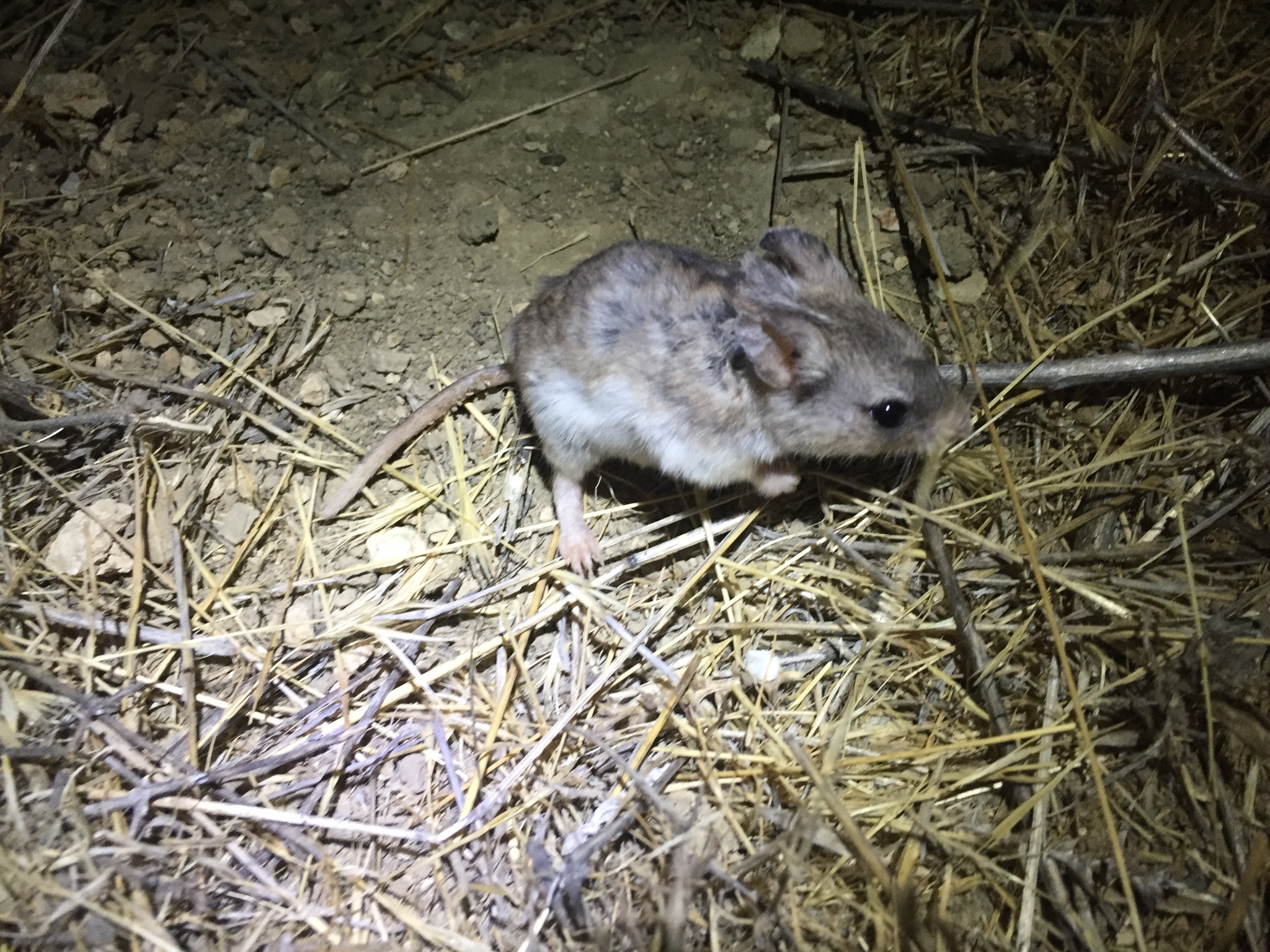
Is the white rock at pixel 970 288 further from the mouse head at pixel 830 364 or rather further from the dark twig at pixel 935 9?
the dark twig at pixel 935 9

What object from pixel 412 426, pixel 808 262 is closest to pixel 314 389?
pixel 412 426

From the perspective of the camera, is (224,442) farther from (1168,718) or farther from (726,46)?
(1168,718)

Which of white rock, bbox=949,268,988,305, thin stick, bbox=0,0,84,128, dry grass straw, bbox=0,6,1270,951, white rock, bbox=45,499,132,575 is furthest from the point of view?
white rock, bbox=949,268,988,305

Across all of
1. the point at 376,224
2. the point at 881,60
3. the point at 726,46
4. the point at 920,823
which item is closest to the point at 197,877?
the point at 920,823

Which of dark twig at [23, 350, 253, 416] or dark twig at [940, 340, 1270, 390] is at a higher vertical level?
dark twig at [23, 350, 253, 416]

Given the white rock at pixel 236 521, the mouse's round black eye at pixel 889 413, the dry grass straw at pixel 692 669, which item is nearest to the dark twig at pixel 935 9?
→ the dry grass straw at pixel 692 669

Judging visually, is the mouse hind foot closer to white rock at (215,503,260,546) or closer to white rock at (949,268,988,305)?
white rock at (215,503,260,546)

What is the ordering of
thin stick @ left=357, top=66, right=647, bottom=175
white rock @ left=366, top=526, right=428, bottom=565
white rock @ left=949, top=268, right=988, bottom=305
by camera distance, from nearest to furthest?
white rock @ left=366, top=526, right=428, bottom=565, white rock @ left=949, top=268, right=988, bottom=305, thin stick @ left=357, top=66, right=647, bottom=175

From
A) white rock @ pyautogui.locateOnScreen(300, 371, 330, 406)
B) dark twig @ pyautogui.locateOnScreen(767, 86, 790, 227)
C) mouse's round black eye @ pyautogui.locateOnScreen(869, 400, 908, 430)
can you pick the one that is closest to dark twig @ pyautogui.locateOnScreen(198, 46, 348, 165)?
white rock @ pyautogui.locateOnScreen(300, 371, 330, 406)
